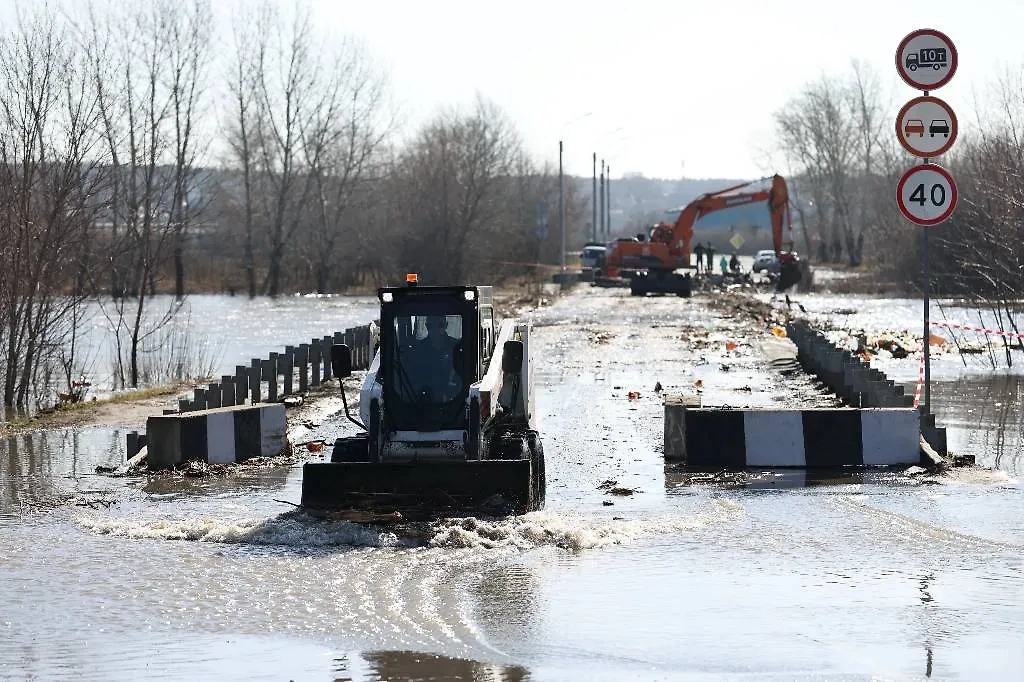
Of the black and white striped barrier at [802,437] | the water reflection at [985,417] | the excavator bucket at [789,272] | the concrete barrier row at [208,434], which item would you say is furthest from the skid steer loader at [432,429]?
the excavator bucket at [789,272]

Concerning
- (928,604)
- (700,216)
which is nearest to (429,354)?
(928,604)

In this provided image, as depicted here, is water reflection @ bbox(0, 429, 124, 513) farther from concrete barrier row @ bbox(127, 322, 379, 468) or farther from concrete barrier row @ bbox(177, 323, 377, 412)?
concrete barrier row @ bbox(177, 323, 377, 412)

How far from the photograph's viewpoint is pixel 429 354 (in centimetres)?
1370

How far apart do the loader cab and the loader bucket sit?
55 centimetres

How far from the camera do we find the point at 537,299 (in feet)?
203

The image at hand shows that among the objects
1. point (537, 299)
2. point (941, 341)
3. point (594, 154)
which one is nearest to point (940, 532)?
point (941, 341)

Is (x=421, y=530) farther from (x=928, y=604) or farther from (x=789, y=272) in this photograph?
(x=789, y=272)

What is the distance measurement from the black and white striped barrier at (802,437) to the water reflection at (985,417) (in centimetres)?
99

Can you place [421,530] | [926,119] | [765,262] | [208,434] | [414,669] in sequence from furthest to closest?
[765,262], [926,119], [208,434], [421,530], [414,669]

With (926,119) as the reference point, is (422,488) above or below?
below

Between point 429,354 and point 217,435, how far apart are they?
3.98 m

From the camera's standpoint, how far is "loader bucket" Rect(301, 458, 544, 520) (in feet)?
42.5

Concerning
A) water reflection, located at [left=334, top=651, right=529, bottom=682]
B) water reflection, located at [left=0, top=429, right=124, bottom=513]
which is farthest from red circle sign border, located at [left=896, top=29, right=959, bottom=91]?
water reflection, located at [left=334, top=651, right=529, bottom=682]

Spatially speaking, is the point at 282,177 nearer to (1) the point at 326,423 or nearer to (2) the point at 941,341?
(2) the point at 941,341
